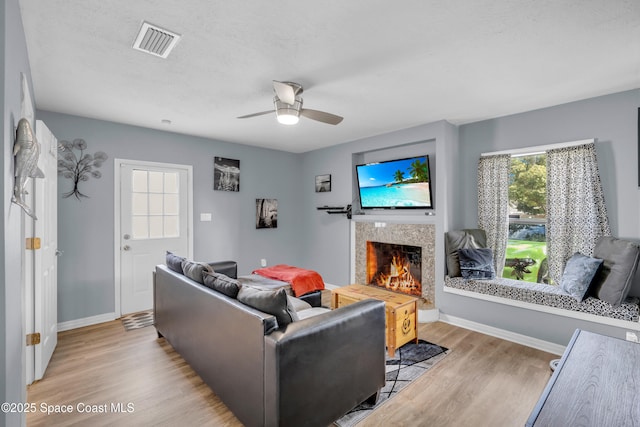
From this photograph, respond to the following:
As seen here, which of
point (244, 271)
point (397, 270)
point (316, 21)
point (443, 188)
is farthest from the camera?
point (244, 271)

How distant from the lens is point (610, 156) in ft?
9.51

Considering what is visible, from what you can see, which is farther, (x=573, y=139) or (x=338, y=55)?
(x=573, y=139)

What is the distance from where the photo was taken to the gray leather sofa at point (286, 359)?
159 centimetres

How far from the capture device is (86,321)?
363cm

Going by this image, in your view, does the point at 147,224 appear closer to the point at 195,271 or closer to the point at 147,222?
the point at 147,222

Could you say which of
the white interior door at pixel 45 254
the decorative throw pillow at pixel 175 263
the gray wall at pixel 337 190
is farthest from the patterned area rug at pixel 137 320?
the gray wall at pixel 337 190

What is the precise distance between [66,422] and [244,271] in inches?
123

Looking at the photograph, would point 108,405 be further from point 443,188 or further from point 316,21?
point 443,188

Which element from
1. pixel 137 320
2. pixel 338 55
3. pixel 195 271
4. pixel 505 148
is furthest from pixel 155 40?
pixel 505 148

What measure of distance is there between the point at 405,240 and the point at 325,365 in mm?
2742

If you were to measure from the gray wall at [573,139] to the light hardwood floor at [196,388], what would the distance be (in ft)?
0.92

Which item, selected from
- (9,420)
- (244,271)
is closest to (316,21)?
(9,420)

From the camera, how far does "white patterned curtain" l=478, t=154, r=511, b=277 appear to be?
3.61 meters

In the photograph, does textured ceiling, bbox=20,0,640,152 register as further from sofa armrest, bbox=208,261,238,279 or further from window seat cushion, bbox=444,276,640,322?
window seat cushion, bbox=444,276,640,322
